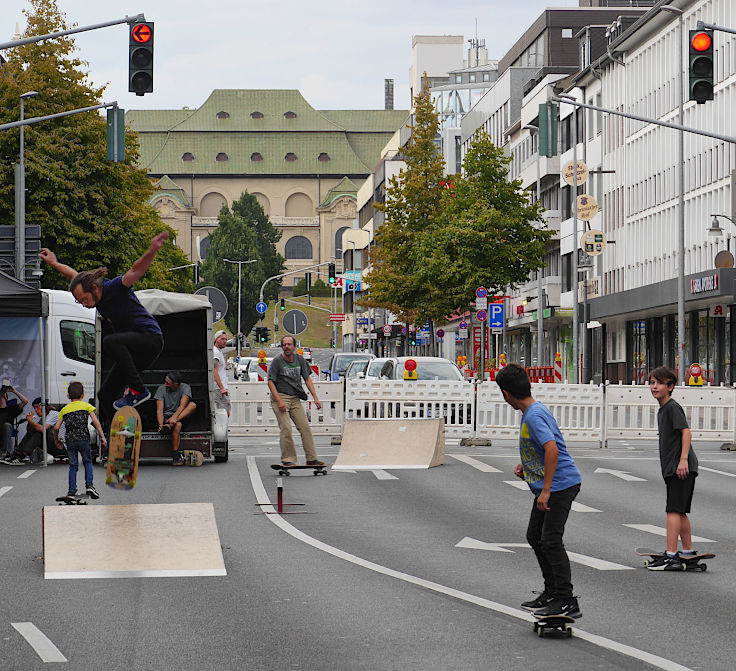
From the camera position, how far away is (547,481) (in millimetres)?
9172

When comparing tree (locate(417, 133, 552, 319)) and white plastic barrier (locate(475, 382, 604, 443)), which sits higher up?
tree (locate(417, 133, 552, 319))

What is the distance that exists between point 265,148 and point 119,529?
179 m

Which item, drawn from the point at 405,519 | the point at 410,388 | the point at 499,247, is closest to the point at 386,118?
the point at 499,247

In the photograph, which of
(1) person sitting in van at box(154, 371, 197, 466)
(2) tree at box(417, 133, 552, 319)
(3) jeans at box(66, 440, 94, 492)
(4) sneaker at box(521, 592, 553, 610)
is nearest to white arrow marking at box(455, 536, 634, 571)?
(4) sneaker at box(521, 592, 553, 610)

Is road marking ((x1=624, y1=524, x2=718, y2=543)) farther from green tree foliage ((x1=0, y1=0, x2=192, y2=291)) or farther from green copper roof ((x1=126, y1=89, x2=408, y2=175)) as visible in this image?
green copper roof ((x1=126, y1=89, x2=408, y2=175))

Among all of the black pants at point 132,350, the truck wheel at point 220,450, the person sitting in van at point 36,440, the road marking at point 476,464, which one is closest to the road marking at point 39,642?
the black pants at point 132,350

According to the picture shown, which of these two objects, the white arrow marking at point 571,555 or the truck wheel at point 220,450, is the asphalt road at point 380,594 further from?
the truck wheel at point 220,450

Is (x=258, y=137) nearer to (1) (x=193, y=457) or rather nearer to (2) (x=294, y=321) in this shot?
(2) (x=294, y=321)

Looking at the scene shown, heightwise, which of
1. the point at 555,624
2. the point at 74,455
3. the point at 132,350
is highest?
the point at 132,350

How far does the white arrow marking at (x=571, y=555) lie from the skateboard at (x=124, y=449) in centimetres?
333

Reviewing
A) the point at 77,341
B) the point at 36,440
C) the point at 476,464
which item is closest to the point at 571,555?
the point at 476,464

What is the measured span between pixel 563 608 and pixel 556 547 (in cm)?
36

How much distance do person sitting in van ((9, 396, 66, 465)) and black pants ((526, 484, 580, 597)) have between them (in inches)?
711

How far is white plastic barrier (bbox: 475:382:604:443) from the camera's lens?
3169 cm
